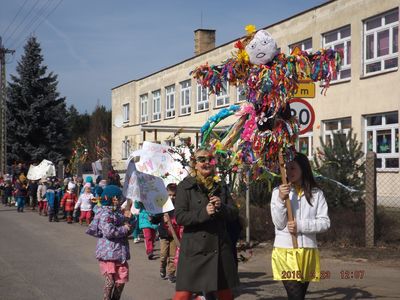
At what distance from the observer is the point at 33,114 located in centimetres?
4256

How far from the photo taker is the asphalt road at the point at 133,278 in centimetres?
787

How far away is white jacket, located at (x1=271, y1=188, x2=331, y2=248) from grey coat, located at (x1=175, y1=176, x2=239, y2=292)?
46cm

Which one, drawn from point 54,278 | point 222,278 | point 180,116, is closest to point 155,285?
point 54,278

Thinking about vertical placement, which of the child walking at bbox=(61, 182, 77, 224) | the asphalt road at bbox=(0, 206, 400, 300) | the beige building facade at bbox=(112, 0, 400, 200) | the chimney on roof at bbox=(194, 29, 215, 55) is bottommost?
the asphalt road at bbox=(0, 206, 400, 300)

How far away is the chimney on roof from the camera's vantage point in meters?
36.8

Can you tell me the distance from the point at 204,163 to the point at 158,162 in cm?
298

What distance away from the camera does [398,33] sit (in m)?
19.7

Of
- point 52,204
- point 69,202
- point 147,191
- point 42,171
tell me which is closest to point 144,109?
point 42,171

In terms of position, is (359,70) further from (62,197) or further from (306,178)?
(306,178)

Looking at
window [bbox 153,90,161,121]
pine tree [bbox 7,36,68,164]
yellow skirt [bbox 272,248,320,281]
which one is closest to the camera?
yellow skirt [bbox 272,248,320,281]

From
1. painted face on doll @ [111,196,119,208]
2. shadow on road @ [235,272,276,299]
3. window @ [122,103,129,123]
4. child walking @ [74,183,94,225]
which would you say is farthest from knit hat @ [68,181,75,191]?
window @ [122,103,129,123]

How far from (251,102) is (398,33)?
15.7m

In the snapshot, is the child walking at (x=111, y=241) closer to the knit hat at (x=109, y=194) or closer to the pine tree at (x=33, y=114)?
the knit hat at (x=109, y=194)

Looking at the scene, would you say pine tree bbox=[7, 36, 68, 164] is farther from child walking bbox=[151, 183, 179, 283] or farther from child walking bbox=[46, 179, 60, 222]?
child walking bbox=[151, 183, 179, 283]
